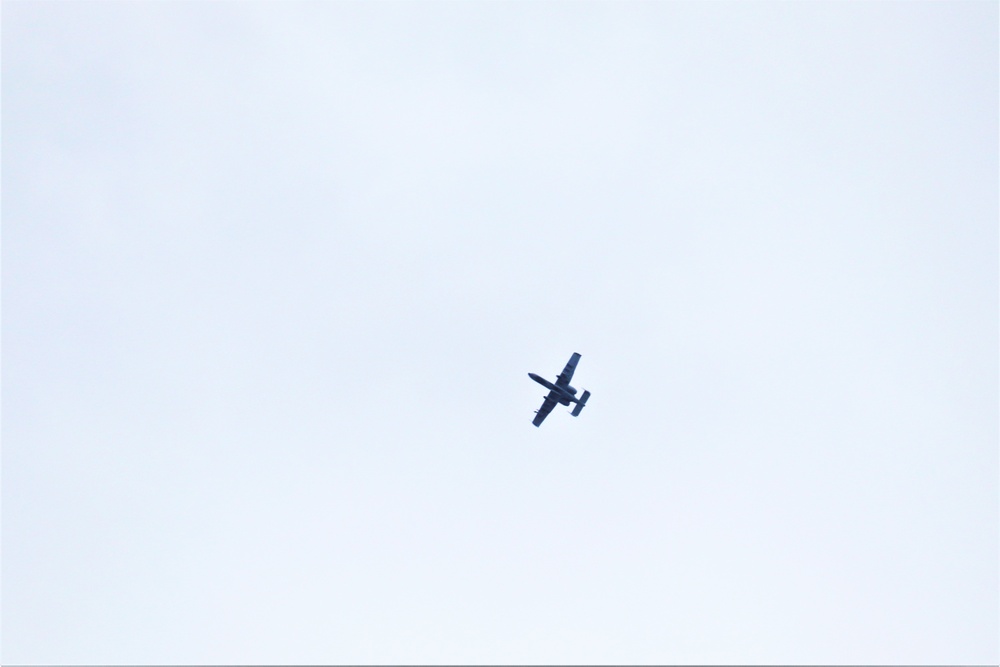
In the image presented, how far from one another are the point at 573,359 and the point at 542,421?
12876mm

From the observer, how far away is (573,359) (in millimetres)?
121000

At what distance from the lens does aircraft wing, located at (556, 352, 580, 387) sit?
120 m

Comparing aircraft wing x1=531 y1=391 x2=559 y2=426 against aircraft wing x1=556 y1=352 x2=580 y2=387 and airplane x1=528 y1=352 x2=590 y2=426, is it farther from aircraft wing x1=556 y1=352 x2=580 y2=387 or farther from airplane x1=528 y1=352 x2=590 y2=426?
aircraft wing x1=556 y1=352 x2=580 y2=387

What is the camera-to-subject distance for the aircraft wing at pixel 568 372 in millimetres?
119562

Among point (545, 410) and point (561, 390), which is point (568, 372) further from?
point (545, 410)

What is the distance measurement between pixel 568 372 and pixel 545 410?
8.84 meters

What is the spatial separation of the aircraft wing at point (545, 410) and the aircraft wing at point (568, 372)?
2.89 m

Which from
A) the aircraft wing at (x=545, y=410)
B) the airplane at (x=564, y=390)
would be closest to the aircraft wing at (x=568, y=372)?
the airplane at (x=564, y=390)

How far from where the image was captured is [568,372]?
120062mm

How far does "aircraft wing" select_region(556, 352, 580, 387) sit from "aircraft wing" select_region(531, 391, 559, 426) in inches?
114

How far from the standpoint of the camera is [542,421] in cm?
12581

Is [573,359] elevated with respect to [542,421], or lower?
elevated

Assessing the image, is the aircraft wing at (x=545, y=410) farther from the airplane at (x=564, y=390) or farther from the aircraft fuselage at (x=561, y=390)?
the aircraft fuselage at (x=561, y=390)

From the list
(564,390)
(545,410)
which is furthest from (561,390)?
(545,410)
